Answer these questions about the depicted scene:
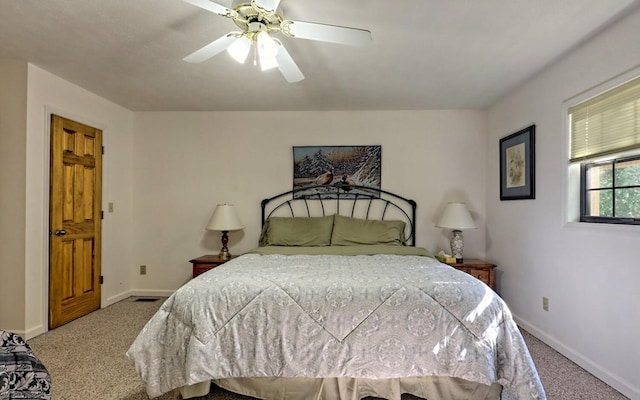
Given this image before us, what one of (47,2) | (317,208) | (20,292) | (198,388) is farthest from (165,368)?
(317,208)

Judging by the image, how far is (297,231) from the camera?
12.1 ft

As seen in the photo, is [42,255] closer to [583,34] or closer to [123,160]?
[123,160]

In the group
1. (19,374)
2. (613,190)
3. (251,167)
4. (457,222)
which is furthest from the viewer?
(251,167)

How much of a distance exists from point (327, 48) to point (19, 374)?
2502 millimetres

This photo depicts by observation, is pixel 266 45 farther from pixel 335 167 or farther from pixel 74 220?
pixel 74 220

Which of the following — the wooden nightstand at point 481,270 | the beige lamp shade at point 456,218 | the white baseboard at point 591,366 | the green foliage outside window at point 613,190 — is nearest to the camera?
the white baseboard at point 591,366

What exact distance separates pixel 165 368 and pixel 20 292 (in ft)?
6.64

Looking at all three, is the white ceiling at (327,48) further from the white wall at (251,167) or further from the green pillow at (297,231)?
the green pillow at (297,231)

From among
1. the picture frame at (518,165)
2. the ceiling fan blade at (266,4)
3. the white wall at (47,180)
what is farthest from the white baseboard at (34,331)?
the picture frame at (518,165)

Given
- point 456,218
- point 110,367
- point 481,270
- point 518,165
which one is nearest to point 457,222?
point 456,218

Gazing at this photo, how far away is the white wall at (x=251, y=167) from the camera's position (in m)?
4.03

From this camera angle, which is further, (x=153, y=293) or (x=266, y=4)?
(x=153, y=293)

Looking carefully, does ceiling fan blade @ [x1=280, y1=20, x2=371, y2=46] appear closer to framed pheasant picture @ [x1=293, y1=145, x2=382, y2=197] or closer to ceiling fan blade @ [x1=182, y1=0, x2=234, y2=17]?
ceiling fan blade @ [x1=182, y1=0, x2=234, y2=17]

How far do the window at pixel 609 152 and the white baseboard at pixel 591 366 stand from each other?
993 millimetres
